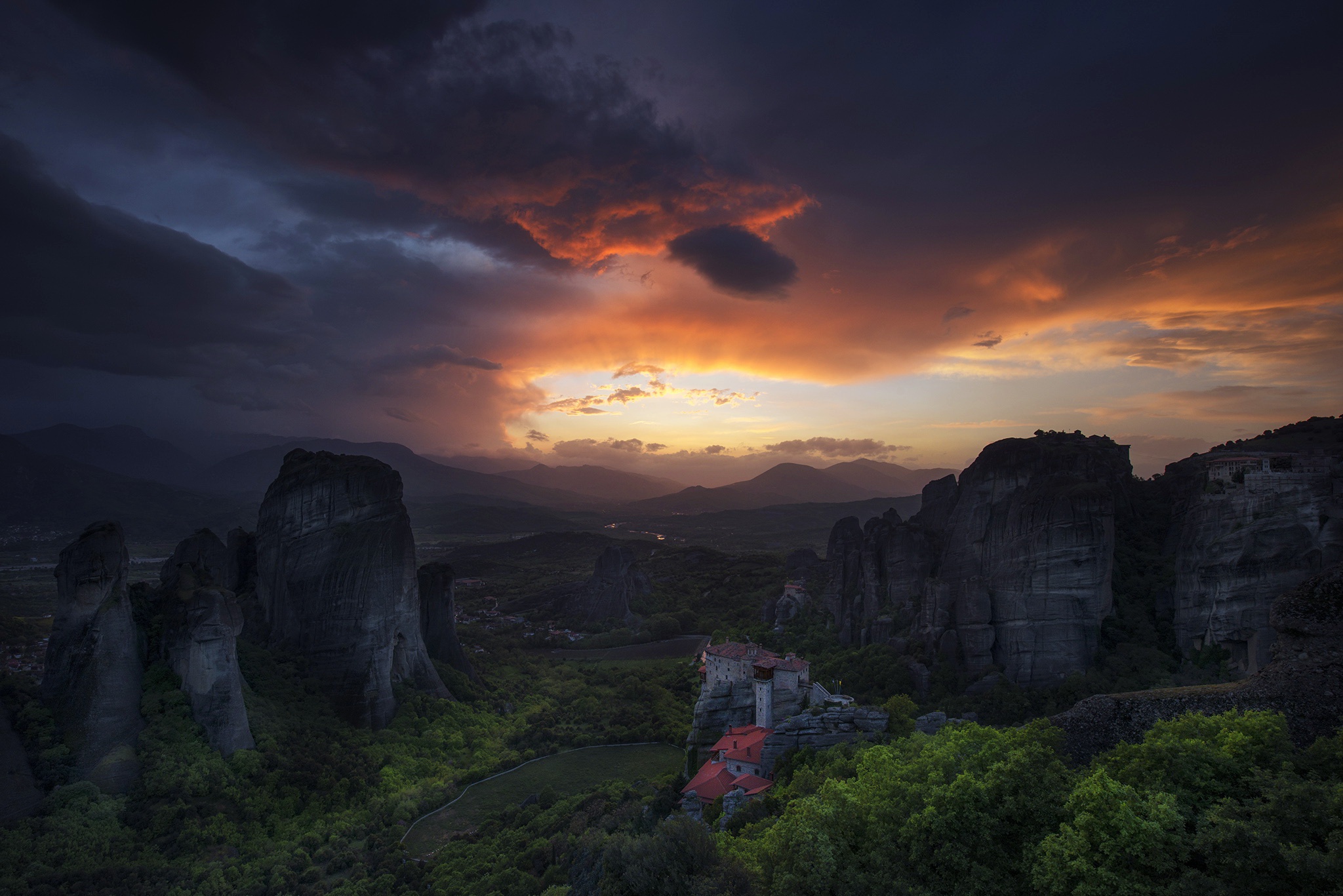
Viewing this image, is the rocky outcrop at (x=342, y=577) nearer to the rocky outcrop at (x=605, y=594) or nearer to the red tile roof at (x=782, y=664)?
the red tile roof at (x=782, y=664)

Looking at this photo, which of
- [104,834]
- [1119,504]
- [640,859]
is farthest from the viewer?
[1119,504]

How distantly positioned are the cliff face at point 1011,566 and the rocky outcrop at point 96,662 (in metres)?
52.4

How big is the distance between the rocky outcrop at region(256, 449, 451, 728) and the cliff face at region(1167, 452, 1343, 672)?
174ft

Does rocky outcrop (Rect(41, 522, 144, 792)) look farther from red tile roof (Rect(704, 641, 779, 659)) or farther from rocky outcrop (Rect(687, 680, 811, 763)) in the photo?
red tile roof (Rect(704, 641, 779, 659))

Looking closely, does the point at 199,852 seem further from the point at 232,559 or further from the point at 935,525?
the point at 935,525

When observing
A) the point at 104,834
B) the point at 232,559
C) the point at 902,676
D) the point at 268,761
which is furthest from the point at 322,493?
the point at 902,676

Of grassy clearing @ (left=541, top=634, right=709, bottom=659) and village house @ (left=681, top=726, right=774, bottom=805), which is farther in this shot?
grassy clearing @ (left=541, top=634, right=709, bottom=659)

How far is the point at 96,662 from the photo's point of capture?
3159cm

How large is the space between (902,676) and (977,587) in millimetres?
9278

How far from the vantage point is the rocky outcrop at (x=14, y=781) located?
87.7 ft

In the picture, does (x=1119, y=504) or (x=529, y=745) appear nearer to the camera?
(x=529, y=745)

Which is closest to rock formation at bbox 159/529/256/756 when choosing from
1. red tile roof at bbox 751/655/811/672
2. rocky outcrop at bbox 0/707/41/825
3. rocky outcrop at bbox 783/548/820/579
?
rocky outcrop at bbox 0/707/41/825

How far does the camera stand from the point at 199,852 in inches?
1138

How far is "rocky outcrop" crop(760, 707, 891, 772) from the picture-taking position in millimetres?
32375
